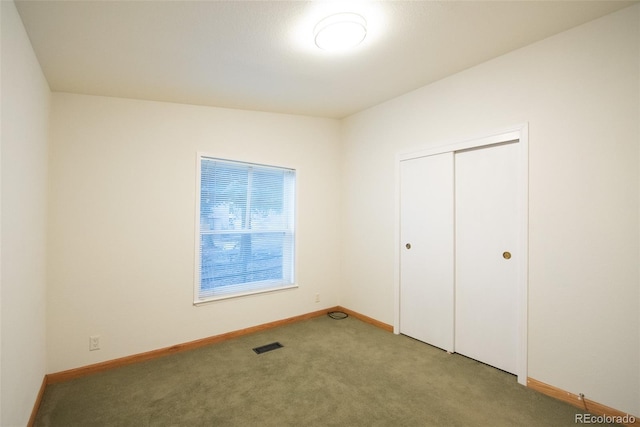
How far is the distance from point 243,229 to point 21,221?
1.93 m

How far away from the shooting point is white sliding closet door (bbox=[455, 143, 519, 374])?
2.51m

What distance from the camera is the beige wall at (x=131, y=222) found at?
254cm

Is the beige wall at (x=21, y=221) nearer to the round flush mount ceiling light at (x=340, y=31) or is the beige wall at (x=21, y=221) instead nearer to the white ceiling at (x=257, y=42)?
the white ceiling at (x=257, y=42)

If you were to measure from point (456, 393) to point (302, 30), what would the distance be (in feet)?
9.29

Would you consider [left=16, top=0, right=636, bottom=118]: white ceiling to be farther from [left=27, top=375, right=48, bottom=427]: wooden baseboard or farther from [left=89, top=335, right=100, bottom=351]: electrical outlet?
[left=27, top=375, right=48, bottom=427]: wooden baseboard

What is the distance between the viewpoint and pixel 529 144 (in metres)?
2.35

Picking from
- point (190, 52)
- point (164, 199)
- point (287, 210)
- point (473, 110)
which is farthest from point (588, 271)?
point (164, 199)

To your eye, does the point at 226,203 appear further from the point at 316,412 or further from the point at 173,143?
the point at 316,412

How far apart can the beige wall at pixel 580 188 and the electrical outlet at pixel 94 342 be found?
3618 millimetres

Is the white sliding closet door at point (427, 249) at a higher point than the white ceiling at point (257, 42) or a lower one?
lower

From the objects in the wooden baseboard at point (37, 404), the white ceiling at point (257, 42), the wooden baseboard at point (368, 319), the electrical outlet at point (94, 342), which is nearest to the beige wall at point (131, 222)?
the electrical outlet at point (94, 342)

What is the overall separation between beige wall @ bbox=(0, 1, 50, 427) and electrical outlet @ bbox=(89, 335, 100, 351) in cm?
32

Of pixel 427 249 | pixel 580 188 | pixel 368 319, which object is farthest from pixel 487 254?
pixel 368 319

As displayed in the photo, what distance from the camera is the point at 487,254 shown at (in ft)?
8.78
